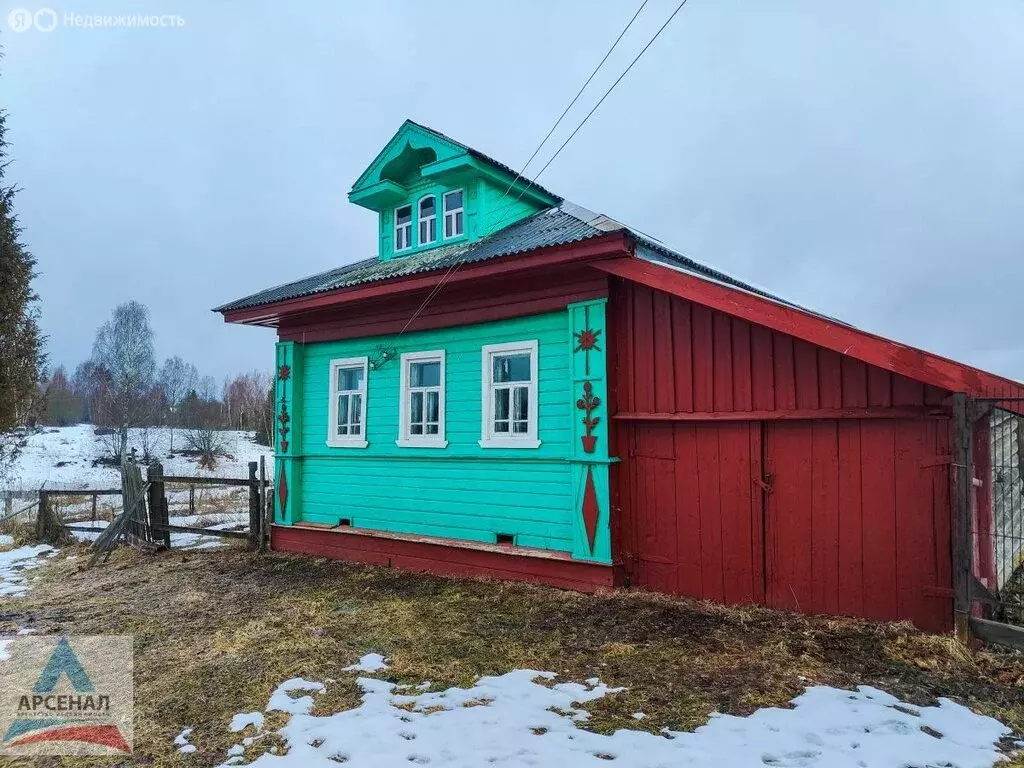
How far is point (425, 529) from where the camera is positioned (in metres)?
8.68

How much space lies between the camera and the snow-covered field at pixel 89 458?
25.7m

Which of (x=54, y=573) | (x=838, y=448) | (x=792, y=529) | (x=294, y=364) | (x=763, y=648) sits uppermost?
(x=294, y=364)

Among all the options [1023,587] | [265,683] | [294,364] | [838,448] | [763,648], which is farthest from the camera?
[294,364]

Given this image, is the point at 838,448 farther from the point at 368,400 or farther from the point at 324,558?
the point at 324,558

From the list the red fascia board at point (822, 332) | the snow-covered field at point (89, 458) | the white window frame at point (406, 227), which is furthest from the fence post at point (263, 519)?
the snow-covered field at point (89, 458)

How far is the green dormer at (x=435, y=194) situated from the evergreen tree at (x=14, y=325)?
22.2 feet

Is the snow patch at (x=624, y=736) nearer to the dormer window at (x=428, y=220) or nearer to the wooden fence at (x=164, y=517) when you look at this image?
the wooden fence at (x=164, y=517)

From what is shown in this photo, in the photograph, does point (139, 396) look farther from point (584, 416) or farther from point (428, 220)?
point (584, 416)

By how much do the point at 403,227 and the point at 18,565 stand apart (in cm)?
871

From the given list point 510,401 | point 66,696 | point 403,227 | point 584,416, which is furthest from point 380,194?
point 66,696

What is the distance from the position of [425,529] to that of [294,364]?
12.6 feet

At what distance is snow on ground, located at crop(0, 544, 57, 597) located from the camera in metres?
8.47

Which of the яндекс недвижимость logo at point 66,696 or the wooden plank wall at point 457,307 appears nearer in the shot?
the яндекс недвижимость logo at point 66,696

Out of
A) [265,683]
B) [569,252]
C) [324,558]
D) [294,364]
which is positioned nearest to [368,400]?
[294,364]
